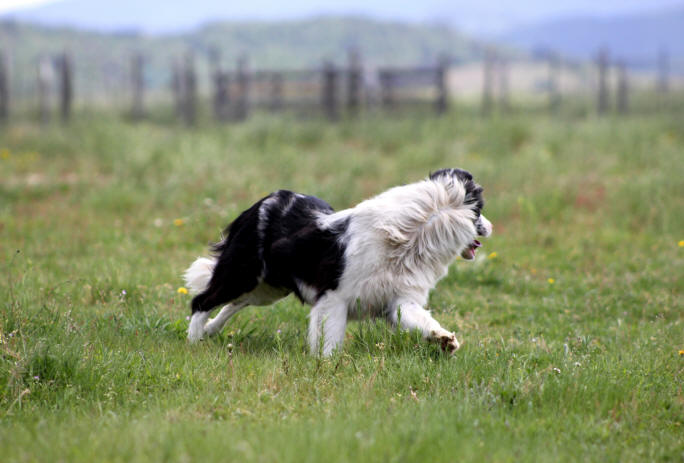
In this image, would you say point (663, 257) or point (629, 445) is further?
point (663, 257)

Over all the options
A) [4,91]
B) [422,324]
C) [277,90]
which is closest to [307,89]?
[277,90]

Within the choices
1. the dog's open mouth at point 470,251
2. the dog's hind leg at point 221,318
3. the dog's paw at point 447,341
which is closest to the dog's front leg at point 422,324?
the dog's paw at point 447,341

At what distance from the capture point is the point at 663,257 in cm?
796

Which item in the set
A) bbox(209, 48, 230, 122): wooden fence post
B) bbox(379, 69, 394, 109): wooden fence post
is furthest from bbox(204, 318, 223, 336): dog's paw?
bbox(209, 48, 230, 122): wooden fence post

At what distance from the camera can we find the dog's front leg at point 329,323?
4.62 metres

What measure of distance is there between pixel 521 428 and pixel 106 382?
233cm

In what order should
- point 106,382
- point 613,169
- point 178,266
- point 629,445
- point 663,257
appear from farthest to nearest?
point 613,169 → point 663,257 → point 178,266 → point 106,382 → point 629,445

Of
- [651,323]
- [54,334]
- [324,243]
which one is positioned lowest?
[651,323]

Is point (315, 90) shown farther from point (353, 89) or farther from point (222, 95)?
point (222, 95)

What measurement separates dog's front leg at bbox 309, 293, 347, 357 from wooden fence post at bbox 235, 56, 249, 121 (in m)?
17.9

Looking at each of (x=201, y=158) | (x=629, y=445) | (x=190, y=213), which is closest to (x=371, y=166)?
(x=201, y=158)

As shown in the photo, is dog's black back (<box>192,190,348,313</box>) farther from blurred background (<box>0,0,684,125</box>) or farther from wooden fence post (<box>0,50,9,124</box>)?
wooden fence post (<box>0,50,9,124</box>)

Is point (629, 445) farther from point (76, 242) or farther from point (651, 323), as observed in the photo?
point (76, 242)

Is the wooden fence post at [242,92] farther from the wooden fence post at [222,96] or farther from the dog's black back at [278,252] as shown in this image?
the dog's black back at [278,252]
